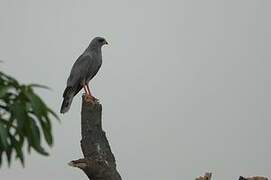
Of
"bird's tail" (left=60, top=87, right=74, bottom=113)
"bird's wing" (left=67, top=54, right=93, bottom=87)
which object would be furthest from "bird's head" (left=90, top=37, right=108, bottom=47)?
"bird's tail" (left=60, top=87, right=74, bottom=113)

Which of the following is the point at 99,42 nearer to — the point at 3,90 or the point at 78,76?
the point at 78,76

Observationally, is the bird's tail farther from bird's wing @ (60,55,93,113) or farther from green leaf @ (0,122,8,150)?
green leaf @ (0,122,8,150)

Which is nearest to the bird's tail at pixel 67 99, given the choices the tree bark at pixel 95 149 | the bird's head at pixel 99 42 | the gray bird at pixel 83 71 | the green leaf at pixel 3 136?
the gray bird at pixel 83 71

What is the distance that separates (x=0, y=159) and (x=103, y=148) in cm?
722

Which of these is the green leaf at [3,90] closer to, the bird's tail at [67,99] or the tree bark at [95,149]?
the tree bark at [95,149]

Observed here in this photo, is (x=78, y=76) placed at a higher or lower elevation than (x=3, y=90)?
higher

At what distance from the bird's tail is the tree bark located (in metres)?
4.53

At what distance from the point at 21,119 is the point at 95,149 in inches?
285

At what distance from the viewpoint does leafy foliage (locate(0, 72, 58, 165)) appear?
8.41 ft

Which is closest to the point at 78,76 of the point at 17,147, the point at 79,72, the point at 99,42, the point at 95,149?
the point at 79,72

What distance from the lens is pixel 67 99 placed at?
15422 mm

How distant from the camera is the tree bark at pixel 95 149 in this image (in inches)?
366

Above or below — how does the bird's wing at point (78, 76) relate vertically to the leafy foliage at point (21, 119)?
above

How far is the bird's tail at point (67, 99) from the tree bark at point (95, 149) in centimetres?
453
